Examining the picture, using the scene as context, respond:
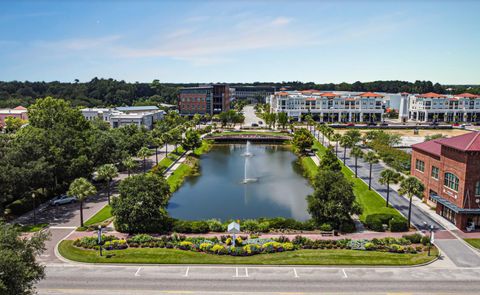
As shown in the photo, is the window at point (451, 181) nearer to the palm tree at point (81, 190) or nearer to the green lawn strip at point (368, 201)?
the green lawn strip at point (368, 201)

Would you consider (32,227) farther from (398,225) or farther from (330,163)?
(330,163)

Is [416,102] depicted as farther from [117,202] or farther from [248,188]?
[117,202]

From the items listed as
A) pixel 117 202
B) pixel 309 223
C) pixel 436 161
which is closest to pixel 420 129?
pixel 436 161

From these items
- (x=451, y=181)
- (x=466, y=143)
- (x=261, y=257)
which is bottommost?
(x=261, y=257)

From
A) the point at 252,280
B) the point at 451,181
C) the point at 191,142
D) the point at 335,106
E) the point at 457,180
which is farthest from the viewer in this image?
the point at 335,106

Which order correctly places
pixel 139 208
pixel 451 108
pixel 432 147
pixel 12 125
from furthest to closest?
pixel 451 108, pixel 12 125, pixel 432 147, pixel 139 208

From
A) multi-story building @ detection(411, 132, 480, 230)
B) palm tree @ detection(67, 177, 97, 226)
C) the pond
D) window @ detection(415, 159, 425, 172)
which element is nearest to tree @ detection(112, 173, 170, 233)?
palm tree @ detection(67, 177, 97, 226)

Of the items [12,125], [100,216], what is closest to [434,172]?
[100,216]
